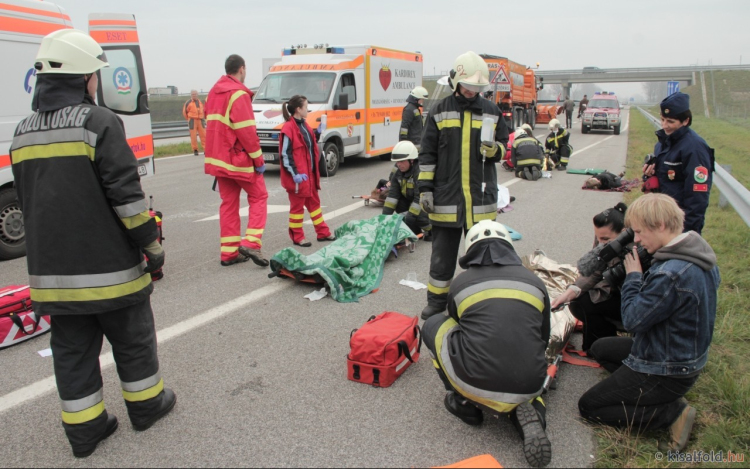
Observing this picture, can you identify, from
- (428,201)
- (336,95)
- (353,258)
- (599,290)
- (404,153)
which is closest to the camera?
(599,290)

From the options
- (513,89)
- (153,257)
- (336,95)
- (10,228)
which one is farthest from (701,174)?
(513,89)

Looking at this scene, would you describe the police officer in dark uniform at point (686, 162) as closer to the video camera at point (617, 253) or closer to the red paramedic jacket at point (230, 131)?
the video camera at point (617, 253)

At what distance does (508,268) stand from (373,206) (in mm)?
6266

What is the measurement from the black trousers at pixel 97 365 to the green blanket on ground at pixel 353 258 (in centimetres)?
216

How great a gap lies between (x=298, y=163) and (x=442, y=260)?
2957mm

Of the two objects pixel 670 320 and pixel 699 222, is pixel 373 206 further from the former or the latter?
pixel 670 320

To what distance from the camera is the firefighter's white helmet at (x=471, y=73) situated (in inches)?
159

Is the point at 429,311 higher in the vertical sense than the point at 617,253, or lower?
lower

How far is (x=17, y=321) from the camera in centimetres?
406

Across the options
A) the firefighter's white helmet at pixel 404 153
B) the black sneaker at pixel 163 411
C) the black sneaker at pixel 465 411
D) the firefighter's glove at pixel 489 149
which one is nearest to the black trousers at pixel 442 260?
the firefighter's glove at pixel 489 149

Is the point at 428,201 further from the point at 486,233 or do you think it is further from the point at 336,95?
the point at 336,95

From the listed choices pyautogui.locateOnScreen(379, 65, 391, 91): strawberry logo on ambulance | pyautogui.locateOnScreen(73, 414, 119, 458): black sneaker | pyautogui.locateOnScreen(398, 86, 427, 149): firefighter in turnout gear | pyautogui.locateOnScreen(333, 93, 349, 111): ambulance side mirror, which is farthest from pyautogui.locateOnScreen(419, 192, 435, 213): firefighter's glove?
pyautogui.locateOnScreen(379, 65, 391, 91): strawberry logo on ambulance

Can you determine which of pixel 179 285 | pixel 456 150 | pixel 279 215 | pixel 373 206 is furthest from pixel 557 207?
pixel 179 285

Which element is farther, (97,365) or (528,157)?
(528,157)
